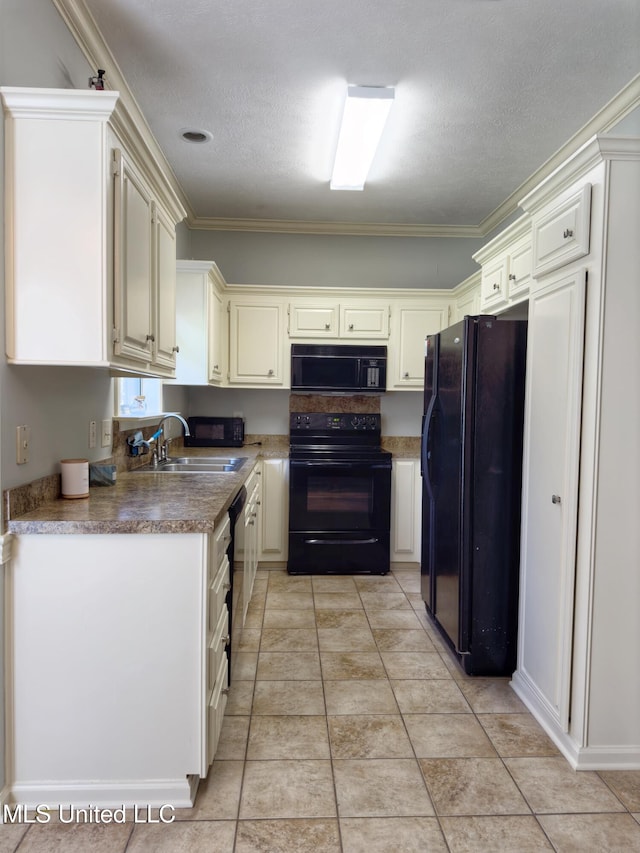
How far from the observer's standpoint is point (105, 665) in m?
1.51

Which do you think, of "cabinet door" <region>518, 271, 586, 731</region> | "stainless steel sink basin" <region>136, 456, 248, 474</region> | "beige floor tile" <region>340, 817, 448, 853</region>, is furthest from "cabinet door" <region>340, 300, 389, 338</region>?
"beige floor tile" <region>340, 817, 448, 853</region>

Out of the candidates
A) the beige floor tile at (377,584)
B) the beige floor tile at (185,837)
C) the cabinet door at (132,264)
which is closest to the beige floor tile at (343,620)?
the beige floor tile at (377,584)

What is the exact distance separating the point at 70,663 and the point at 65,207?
137 centimetres

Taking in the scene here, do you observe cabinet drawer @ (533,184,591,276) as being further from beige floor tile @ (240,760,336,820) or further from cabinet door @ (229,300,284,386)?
cabinet door @ (229,300,284,386)

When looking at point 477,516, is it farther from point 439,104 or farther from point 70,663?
point 439,104

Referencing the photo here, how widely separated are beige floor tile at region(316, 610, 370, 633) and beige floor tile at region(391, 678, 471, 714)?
580mm

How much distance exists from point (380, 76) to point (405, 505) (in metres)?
2.72

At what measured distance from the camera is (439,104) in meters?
2.43

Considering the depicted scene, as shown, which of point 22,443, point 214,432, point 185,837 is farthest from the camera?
point 214,432

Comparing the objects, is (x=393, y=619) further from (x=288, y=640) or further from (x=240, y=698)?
(x=240, y=698)

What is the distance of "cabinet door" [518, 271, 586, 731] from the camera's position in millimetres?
1790

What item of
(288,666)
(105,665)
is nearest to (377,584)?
(288,666)

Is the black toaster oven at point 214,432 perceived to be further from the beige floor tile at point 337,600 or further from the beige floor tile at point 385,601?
the beige floor tile at point 385,601

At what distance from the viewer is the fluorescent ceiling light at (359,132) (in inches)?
89.4
